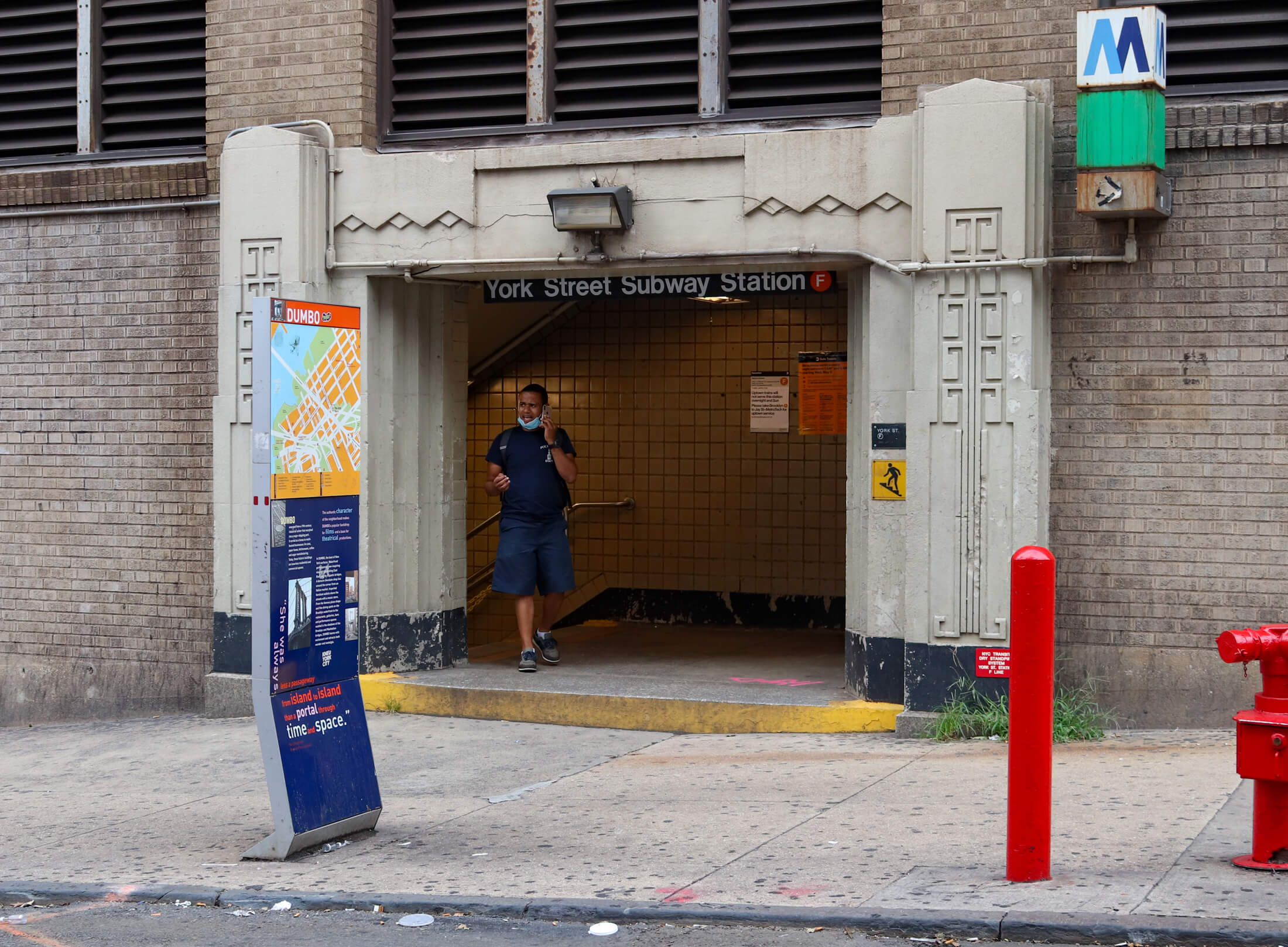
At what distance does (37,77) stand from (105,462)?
117 inches

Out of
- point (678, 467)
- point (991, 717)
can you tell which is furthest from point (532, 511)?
point (991, 717)

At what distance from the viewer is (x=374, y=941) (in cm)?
535

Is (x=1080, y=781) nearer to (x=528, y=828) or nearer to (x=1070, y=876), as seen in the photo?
(x=1070, y=876)

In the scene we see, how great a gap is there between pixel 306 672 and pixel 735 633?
6.25 m

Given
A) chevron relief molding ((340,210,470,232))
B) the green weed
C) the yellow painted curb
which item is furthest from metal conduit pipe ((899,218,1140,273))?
chevron relief molding ((340,210,470,232))

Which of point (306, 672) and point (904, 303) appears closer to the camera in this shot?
point (306, 672)

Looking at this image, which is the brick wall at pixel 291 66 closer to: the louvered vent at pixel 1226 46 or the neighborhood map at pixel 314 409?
the neighborhood map at pixel 314 409

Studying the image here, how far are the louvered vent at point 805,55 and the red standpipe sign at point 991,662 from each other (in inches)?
132

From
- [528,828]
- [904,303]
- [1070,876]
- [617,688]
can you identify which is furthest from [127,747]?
[1070,876]

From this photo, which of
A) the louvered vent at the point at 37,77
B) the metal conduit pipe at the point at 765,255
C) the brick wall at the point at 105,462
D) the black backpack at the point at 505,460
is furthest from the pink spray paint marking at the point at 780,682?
the louvered vent at the point at 37,77

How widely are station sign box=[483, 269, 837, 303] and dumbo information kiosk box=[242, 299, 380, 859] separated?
9.76 feet

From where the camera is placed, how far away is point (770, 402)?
494 inches

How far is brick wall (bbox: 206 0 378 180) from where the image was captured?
983cm

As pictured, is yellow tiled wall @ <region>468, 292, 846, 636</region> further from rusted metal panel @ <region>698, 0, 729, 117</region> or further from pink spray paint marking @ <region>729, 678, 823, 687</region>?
rusted metal panel @ <region>698, 0, 729, 117</region>
